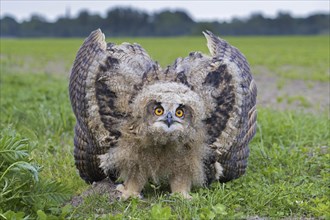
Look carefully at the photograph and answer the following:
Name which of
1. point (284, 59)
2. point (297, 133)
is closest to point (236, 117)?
point (297, 133)

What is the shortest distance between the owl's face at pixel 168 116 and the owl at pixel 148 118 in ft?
0.07

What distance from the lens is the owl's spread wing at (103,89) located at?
4.20 m

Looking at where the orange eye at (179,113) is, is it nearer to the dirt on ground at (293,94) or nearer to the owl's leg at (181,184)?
the owl's leg at (181,184)

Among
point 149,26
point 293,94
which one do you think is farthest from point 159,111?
point 149,26

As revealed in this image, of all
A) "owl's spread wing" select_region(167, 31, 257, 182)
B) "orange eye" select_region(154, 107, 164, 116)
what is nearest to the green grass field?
"owl's spread wing" select_region(167, 31, 257, 182)

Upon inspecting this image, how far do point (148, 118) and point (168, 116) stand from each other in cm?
17

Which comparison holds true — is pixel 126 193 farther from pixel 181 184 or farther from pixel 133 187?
pixel 181 184

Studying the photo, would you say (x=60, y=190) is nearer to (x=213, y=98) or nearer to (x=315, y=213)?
(x=213, y=98)

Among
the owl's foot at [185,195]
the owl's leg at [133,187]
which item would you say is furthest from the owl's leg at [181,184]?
the owl's leg at [133,187]

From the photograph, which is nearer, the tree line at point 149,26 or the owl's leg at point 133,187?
the owl's leg at point 133,187

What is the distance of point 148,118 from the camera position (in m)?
3.89

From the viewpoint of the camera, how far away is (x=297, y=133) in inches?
252

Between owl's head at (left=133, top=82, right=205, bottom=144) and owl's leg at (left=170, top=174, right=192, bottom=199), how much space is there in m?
0.40

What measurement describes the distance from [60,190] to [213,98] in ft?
3.99
